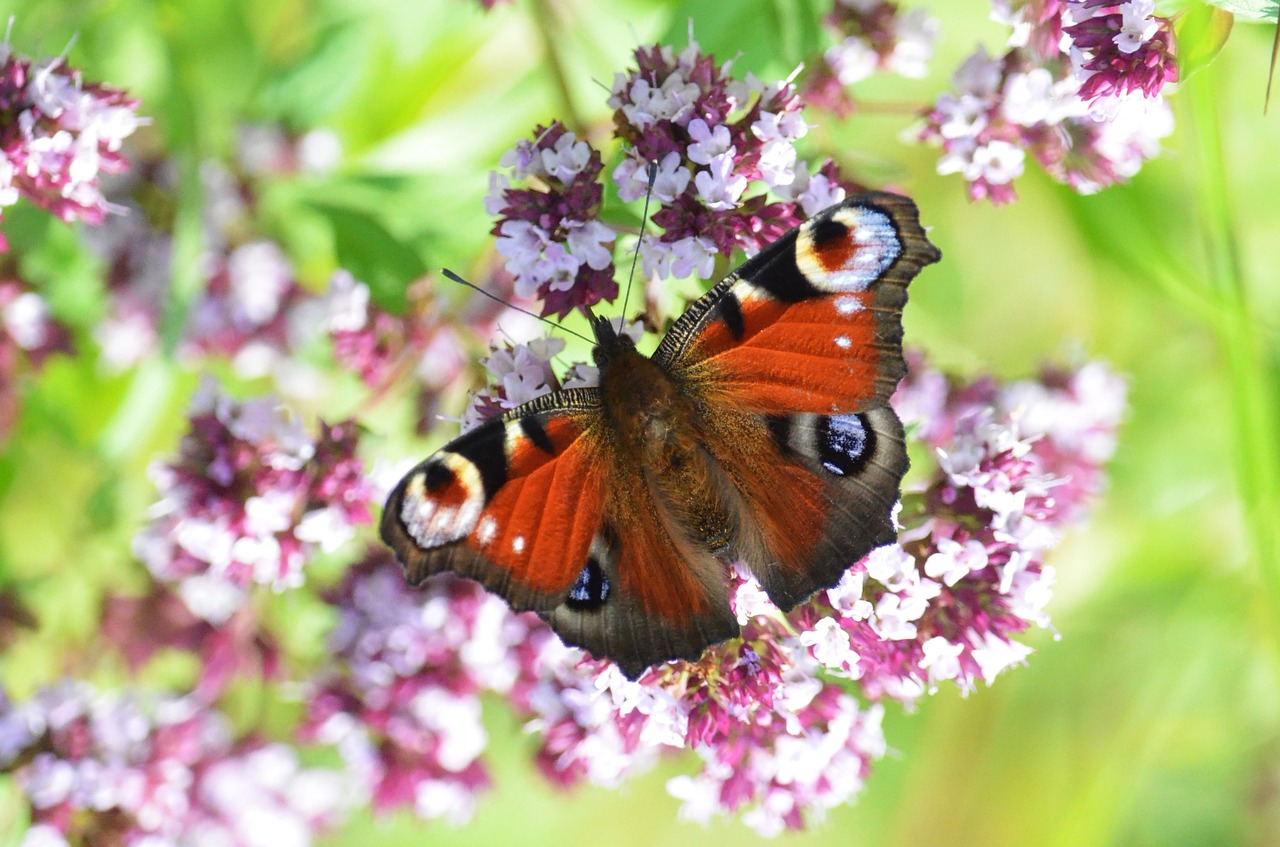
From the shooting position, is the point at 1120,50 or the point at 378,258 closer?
the point at 1120,50

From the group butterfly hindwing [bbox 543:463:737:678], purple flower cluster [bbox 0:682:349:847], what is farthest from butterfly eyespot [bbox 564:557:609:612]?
purple flower cluster [bbox 0:682:349:847]

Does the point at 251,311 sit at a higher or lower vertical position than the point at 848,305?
higher

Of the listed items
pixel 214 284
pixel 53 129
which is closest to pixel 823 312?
pixel 53 129

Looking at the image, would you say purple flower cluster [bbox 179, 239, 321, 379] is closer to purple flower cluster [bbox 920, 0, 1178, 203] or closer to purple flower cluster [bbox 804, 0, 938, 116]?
purple flower cluster [bbox 804, 0, 938, 116]

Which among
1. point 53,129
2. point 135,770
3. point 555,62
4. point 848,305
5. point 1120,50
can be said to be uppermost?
point 555,62

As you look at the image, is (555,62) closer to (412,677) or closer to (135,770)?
(412,677)

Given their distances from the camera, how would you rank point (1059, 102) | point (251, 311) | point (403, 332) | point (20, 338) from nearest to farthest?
point (1059, 102)
point (403, 332)
point (20, 338)
point (251, 311)

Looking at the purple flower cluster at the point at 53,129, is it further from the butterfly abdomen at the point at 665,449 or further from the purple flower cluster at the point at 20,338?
the butterfly abdomen at the point at 665,449
